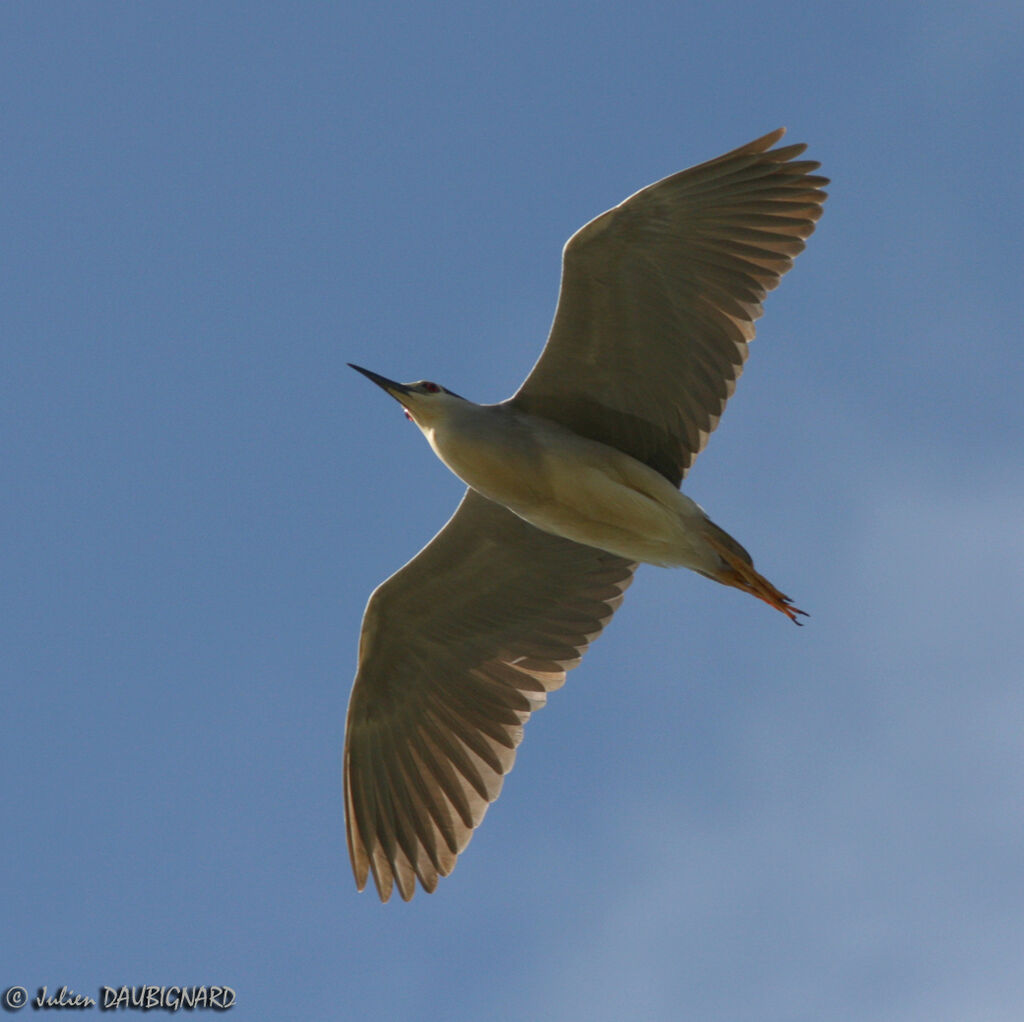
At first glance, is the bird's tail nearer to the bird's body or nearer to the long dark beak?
the bird's body

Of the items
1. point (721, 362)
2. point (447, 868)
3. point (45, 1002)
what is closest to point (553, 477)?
point (721, 362)

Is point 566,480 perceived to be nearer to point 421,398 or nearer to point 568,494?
point 568,494

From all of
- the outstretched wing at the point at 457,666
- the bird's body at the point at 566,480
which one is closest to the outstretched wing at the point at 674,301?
the bird's body at the point at 566,480

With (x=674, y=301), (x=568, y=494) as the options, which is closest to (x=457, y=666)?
(x=568, y=494)

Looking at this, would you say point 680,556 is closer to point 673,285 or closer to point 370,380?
point 673,285

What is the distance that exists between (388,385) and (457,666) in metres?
1.82

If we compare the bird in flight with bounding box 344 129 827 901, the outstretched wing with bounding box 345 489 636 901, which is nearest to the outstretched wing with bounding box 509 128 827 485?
the bird in flight with bounding box 344 129 827 901

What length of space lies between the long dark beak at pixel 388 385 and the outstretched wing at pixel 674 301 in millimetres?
617

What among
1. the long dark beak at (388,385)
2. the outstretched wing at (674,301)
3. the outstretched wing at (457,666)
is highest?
the outstretched wing at (674,301)

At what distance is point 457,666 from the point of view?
29.6ft

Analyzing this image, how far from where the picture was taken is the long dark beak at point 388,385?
8242 mm

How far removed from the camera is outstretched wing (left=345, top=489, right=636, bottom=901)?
878 centimetres

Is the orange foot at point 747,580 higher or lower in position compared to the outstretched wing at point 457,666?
higher

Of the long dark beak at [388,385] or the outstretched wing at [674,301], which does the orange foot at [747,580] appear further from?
the long dark beak at [388,385]
